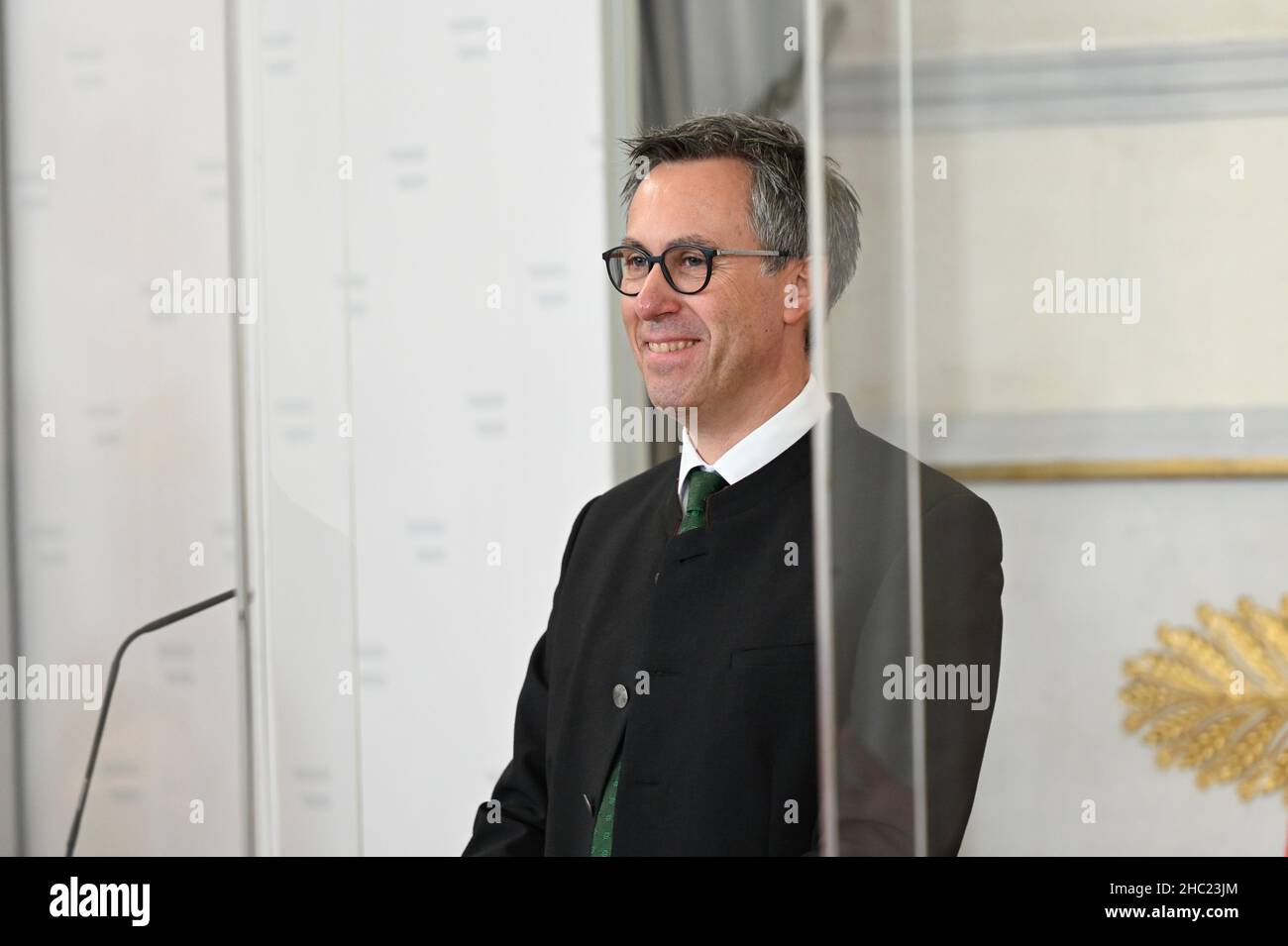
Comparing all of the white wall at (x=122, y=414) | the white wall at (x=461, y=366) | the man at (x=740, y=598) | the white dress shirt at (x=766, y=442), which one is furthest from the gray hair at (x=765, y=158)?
the white wall at (x=122, y=414)

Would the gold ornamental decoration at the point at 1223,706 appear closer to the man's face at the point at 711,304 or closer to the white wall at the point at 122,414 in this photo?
the man's face at the point at 711,304

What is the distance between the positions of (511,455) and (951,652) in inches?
34.3

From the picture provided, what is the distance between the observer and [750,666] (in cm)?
115

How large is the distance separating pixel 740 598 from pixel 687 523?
0.31 feet

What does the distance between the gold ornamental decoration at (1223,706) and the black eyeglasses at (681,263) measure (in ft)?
1.66

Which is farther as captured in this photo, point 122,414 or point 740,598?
point 122,414

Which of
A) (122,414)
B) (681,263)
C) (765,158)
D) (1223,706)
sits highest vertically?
(765,158)

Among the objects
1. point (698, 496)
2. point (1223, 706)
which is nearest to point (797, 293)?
point (698, 496)

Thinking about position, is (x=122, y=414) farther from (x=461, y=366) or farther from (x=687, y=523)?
(x=687, y=523)

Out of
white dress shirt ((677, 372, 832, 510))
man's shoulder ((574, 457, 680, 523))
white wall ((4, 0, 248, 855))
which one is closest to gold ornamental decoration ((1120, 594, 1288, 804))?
white dress shirt ((677, 372, 832, 510))

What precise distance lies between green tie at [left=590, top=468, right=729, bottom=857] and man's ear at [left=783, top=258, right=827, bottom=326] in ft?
0.57
